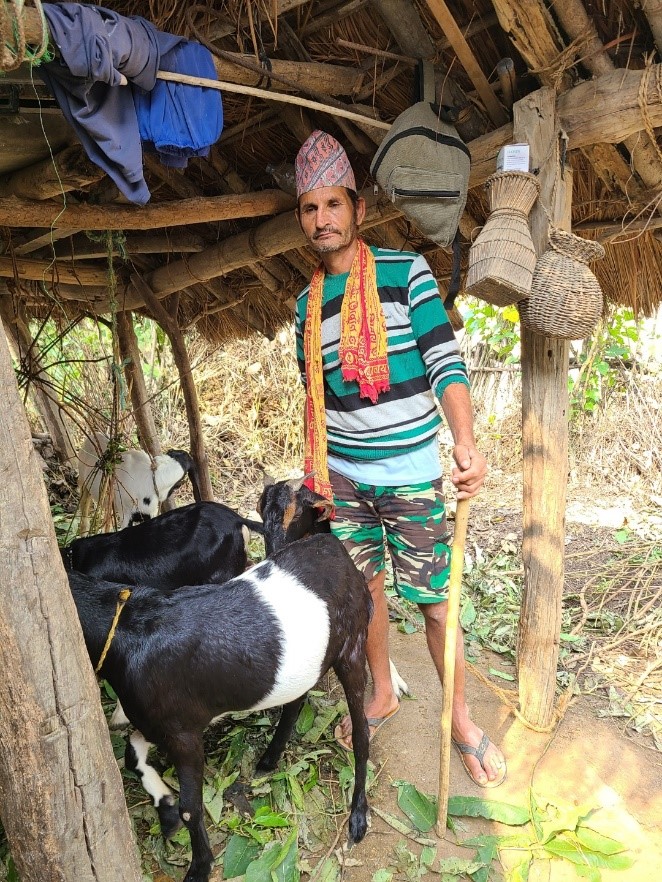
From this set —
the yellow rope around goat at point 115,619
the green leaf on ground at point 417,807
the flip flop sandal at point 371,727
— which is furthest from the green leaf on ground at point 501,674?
the yellow rope around goat at point 115,619

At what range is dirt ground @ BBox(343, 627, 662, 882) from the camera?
2551 mm

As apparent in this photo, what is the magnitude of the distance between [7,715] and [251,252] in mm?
2990

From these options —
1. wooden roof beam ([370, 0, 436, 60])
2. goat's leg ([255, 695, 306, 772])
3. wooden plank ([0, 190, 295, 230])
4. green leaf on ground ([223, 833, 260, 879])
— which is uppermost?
wooden roof beam ([370, 0, 436, 60])

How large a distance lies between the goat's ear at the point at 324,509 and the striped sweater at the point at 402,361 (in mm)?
244

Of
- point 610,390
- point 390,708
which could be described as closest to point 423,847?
point 390,708

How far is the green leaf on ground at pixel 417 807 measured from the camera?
2645 mm

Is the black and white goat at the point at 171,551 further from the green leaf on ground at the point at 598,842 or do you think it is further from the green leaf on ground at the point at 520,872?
the green leaf on ground at the point at 598,842

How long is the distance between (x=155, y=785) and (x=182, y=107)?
8.45 ft

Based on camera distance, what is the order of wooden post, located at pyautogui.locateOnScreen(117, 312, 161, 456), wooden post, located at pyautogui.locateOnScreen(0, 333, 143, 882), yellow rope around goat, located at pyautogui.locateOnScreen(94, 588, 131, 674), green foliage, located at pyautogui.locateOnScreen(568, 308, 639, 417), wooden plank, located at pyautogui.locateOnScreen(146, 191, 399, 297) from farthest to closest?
green foliage, located at pyautogui.locateOnScreen(568, 308, 639, 417) → wooden post, located at pyautogui.locateOnScreen(117, 312, 161, 456) → wooden plank, located at pyautogui.locateOnScreen(146, 191, 399, 297) → yellow rope around goat, located at pyautogui.locateOnScreen(94, 588, 131, 674) → wooden post, located at pyautogui.locateOnScreen(0, 333, 143, 882)

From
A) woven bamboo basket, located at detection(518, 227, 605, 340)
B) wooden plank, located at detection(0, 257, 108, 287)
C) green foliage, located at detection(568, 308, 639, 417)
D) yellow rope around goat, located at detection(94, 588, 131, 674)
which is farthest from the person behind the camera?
green foliage, located at detection(568, 308, 639, 417)

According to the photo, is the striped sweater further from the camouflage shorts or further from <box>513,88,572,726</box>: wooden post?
<box>513,88,572,726</box>: wooden post

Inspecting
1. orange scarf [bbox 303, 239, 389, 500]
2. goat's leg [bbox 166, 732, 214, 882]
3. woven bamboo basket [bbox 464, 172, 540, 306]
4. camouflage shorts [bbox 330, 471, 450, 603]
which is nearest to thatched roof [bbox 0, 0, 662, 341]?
woven bamboo basket [bbox 464, 172, 540, 306]

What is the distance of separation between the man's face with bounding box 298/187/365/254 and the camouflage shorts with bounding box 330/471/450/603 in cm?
102

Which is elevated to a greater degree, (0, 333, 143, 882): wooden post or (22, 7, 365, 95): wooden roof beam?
(22, 7, 365, 95): wooden roof beam
